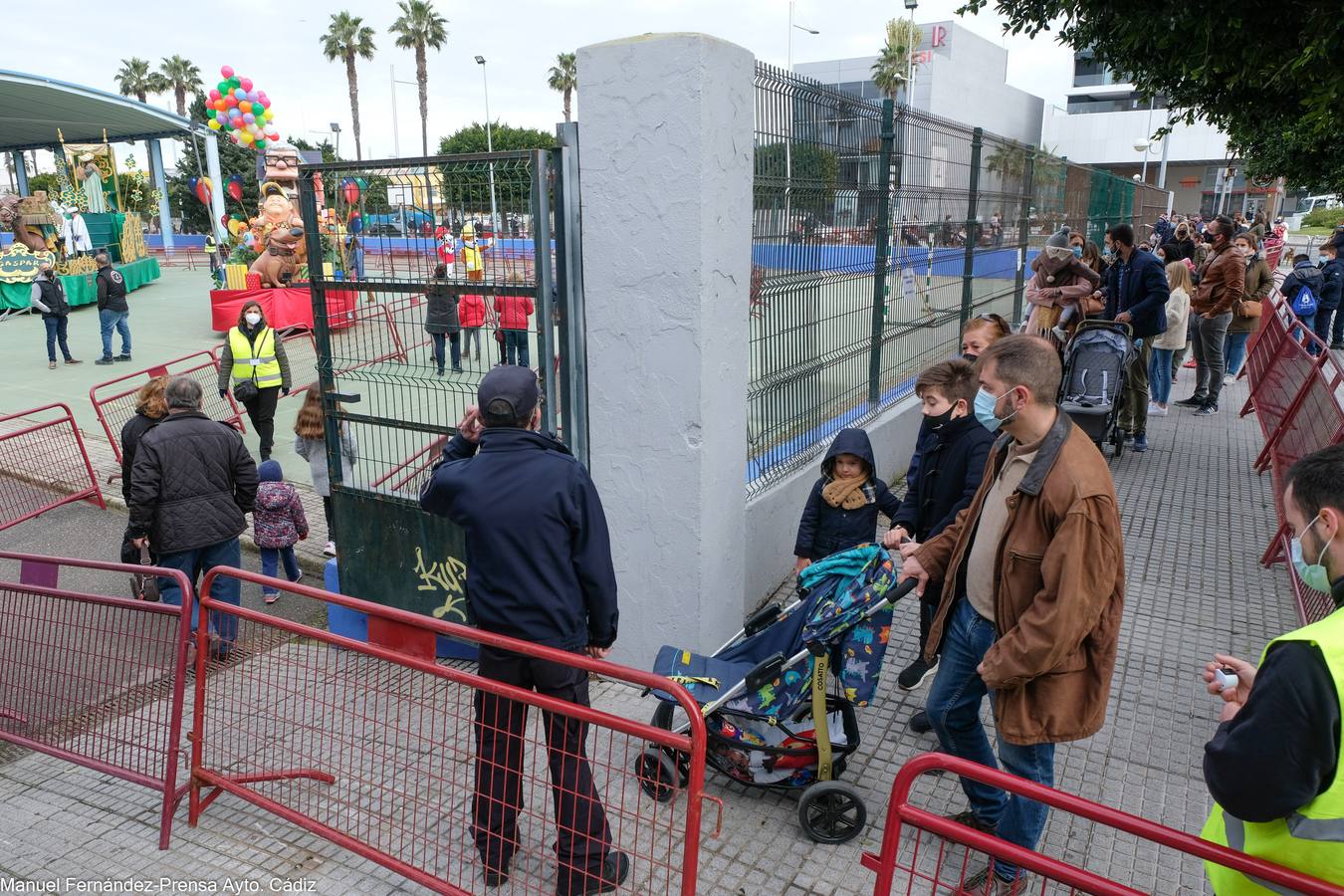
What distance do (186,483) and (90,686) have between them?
1196 mm

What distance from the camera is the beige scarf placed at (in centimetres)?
457

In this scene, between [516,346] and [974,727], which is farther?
[516,346]

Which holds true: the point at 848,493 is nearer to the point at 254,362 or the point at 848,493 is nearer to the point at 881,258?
the point at 881,258

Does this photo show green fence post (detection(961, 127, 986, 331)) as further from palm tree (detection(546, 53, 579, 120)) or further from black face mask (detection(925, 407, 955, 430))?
palm tree (detection(546, 53, 579, 120))

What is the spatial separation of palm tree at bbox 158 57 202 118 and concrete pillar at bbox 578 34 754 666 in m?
71.9

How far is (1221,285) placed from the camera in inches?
393

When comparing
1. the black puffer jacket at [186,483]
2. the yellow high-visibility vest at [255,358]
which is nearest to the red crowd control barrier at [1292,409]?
the black puffer jacket at [186,483]

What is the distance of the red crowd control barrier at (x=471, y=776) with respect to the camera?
9.57 ft

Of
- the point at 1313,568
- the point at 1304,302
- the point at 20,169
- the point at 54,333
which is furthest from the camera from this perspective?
the point at 20,169

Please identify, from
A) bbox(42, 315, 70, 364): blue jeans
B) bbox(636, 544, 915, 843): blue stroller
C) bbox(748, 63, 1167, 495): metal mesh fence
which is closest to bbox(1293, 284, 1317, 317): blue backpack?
bbox(748, 63, 1167, 495): metal mesh fence

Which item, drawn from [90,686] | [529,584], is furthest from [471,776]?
[90,686]

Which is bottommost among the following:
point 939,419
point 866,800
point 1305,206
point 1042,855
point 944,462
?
point 866,800

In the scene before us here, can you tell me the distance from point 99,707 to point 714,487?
341cm

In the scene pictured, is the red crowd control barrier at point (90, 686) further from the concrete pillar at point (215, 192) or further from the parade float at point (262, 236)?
the concrete pillar at point (215, 192)
